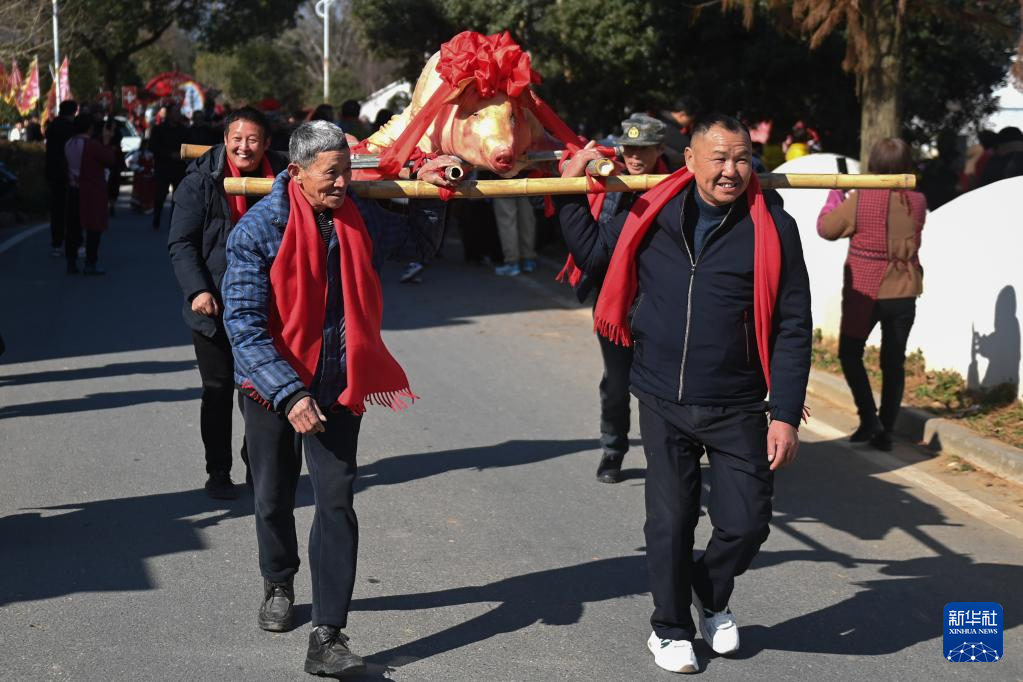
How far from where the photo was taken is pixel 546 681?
15.0 feet

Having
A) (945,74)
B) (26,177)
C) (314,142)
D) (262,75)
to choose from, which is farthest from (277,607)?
(262,75)

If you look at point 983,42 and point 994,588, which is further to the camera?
point 983,42

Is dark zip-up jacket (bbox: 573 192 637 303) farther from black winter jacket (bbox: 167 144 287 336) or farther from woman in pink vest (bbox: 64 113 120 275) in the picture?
woman in pink vest (bbox: 64 113 120 275)

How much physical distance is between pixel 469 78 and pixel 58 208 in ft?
40.6

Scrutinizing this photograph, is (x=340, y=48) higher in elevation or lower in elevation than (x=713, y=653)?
higher

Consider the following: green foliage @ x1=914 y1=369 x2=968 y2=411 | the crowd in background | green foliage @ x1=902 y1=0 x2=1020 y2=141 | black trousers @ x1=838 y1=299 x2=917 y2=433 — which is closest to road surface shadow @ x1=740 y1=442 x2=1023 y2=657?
black trousers @ x1=838 y1=299 x2=917 y2=433

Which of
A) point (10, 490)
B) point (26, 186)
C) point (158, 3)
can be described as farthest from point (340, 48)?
point (10, 490)

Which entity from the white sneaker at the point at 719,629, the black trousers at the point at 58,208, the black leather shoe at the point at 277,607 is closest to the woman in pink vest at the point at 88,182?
the black trousers at the point at 58,208

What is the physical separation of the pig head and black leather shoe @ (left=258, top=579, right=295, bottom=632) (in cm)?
178

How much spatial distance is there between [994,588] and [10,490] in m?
4.76

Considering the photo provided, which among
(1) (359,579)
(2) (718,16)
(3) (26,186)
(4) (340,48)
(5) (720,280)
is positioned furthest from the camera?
(4) (340,48)

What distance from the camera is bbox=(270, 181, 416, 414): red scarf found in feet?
14.7

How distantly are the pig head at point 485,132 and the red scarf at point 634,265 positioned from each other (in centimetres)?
59

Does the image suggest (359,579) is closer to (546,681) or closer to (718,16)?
(546,681)
